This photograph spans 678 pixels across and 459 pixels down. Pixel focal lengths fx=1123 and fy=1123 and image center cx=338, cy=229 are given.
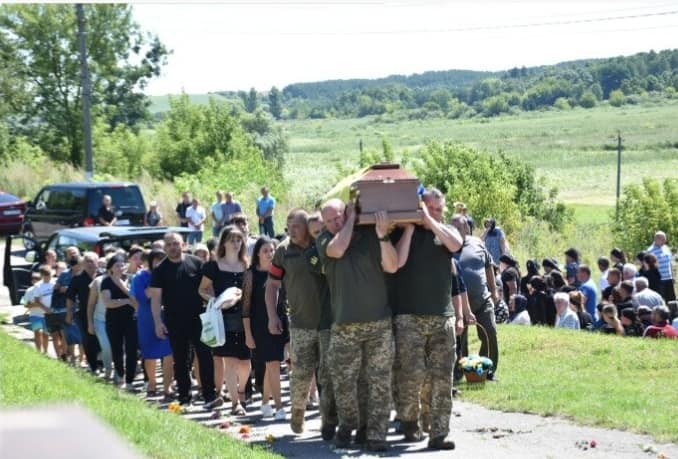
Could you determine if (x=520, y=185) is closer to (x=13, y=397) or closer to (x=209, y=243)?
(x=209, y=243)

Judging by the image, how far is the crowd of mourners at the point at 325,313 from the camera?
341 inches

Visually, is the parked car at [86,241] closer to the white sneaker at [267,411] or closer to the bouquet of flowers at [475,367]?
the white sneaker at [267,411]

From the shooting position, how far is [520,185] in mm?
60750

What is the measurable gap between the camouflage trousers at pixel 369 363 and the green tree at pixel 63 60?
112 feet

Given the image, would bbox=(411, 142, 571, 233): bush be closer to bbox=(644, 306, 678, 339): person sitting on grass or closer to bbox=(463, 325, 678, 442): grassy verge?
bbox=(463, 325, 678, 442): grassy verge

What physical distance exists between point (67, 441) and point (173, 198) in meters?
36.1

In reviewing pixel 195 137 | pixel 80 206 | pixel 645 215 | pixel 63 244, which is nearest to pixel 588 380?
pixel 63 244

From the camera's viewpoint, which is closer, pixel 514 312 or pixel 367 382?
pixel 367 382

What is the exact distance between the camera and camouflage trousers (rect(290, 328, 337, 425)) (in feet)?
30.5

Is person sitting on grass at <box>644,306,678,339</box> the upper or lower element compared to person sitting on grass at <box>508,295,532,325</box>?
upper

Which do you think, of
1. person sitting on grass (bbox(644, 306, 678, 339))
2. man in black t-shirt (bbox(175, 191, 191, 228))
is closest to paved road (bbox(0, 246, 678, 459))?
person sitting on grass (bbox(644, 306, 678, 339))

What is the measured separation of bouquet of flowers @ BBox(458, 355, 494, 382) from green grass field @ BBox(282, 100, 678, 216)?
62.0 m

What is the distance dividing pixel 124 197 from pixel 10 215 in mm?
9693

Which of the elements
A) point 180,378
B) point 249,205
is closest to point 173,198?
point 249,205
